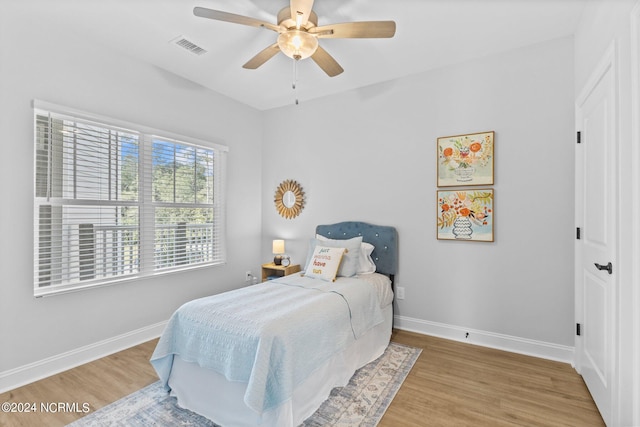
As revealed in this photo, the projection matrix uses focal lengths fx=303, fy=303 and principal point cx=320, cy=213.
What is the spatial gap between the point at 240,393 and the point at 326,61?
94.4 inches

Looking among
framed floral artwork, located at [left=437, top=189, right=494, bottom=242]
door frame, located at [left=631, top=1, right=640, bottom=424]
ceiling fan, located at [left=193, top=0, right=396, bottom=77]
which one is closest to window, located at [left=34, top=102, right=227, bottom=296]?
ceiling fan, located at [left=193, top=0, right=396, bottom=77]

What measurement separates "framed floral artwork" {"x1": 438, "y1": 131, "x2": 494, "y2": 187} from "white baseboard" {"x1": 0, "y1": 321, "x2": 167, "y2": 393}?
11.3ft

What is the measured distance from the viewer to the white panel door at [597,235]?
176 cm

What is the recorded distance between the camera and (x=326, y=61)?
2.41 meters

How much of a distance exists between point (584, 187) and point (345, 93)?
2.62 metres

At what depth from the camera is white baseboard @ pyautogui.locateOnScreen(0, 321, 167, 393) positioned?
2248 millimetres

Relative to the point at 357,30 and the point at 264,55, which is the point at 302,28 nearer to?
the point at 357,30

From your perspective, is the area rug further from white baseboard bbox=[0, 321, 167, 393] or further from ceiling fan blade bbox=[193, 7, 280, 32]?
ceiling fan blade bbox=[193, 7, 280, 32]

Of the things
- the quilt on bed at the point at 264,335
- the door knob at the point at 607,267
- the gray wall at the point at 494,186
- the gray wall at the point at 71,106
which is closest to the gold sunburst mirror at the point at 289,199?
the gray wall at the point at 494,186

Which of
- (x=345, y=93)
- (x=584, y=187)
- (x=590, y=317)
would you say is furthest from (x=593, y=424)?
(x=345, y=93)

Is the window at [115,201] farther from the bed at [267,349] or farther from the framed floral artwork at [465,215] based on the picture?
the framed floral artwork at [465,215]

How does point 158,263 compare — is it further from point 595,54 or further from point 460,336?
Answer: point 595,54

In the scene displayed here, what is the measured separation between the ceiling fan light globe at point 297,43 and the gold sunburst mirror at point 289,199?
7.34 ft

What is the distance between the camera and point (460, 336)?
3.08 meters
